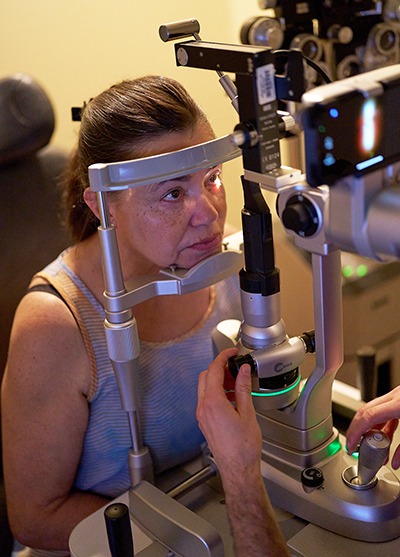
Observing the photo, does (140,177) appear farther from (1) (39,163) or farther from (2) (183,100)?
(1) (39,163)

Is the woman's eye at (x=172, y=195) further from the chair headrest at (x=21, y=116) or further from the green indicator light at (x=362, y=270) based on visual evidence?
the green indicator light at (x=362, y=270)

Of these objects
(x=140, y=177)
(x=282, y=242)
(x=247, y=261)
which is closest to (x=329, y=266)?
(x=247, y=261)

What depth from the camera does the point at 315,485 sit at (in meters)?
1.00

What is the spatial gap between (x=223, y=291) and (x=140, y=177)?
1.90 feet

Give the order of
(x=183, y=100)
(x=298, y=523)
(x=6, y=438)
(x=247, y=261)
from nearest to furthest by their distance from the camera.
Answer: (x=247, y=261)
(x=298, y=523)
(x=183, y=100)
(x=6, y=438)

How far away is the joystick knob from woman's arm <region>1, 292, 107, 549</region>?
1.62ft

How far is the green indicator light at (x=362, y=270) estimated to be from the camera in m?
2.12

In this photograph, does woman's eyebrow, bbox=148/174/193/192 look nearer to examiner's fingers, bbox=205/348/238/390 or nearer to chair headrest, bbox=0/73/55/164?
examiner's fingers, bbox=205/348/238/390

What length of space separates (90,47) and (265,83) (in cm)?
141

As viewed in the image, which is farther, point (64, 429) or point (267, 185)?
point (64, 429)

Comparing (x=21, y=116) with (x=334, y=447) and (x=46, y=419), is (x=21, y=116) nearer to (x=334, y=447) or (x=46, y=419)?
(x=46, y=419)

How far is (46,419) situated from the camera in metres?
1.20

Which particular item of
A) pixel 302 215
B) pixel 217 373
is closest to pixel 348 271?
pixel 217 373

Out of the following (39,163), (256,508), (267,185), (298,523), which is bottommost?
(298,523)
